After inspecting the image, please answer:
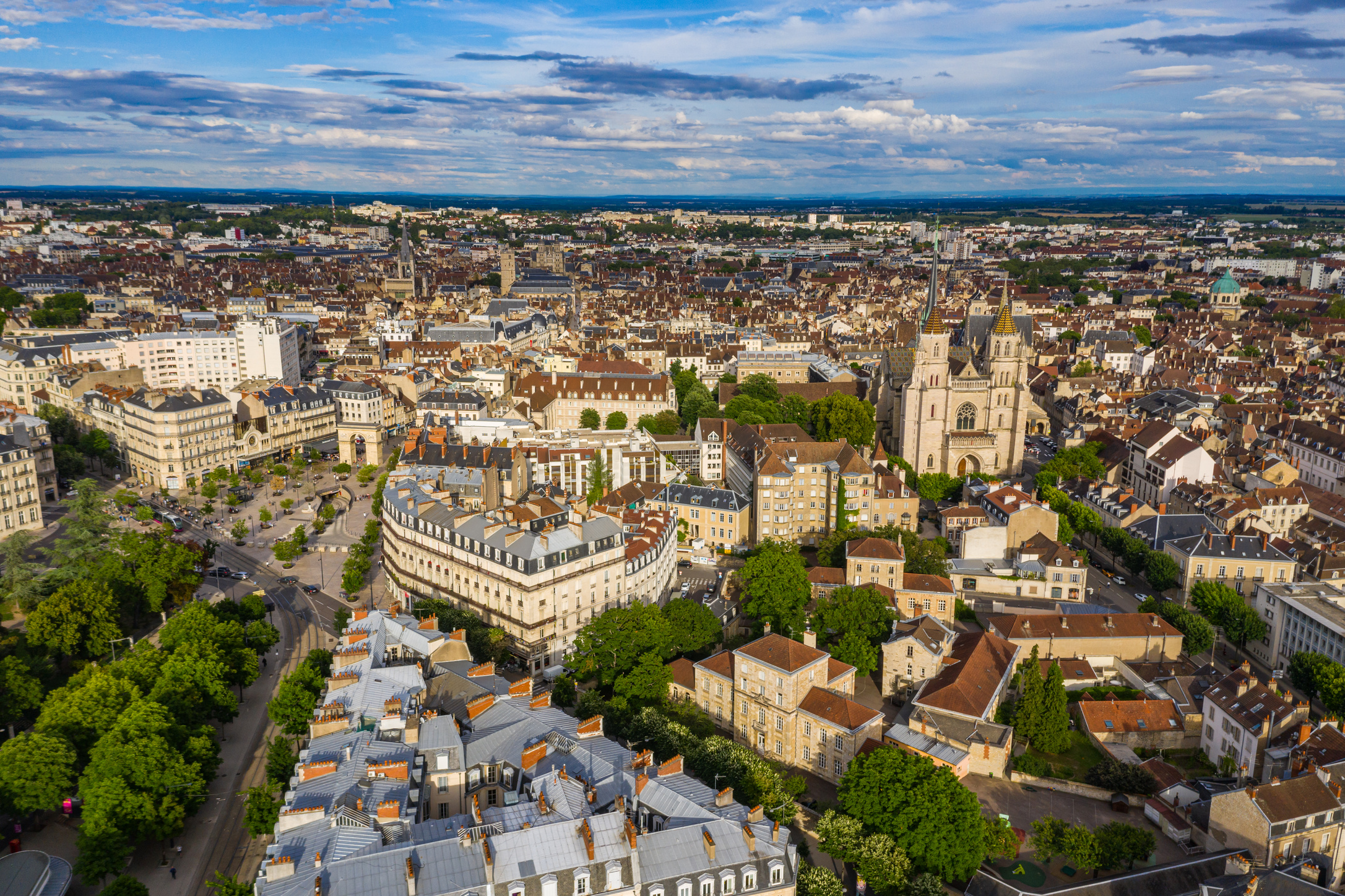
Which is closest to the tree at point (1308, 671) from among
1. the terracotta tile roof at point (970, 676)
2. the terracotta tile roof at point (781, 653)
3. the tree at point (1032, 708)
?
the terracotta tile roof at point (970, 676)

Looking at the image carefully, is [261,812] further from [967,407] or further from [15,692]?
[967,407]

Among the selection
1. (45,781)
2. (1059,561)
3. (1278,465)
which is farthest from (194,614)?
(1278,465)

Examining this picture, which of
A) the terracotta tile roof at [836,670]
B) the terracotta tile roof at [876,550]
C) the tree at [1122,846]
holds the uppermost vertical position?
the terracotta tile roof at [876,550]

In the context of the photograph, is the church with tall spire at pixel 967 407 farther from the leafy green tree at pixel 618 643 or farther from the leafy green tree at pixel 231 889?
the leafy green tree at pixel 231 889

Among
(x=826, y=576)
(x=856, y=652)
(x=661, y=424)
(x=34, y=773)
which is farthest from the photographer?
(x=661, y=424)

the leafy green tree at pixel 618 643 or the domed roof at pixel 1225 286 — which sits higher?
the domed roof at pixel 1225 286

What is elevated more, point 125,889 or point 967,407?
point 967,407

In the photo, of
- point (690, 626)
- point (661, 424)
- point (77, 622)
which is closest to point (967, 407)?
point (661, 424)
